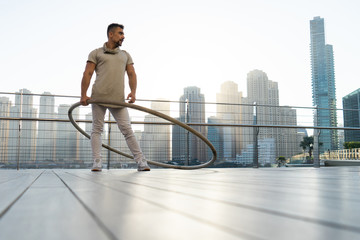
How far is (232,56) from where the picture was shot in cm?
2791

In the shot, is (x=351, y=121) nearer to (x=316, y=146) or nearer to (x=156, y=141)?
(x=316, y=146)

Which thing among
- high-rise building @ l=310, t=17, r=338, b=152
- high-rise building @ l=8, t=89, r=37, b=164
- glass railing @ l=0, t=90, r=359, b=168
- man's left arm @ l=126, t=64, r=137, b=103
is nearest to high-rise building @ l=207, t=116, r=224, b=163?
glass railing @ l=0, t=90, r=359, b=168

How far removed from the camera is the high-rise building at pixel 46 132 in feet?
14.7

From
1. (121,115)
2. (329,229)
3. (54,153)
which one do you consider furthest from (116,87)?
(329,229)

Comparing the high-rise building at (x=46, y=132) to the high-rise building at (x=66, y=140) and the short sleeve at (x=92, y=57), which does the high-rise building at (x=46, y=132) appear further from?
the short sleeve at (x=92, y=57)

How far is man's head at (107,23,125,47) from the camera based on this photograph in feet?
9.79

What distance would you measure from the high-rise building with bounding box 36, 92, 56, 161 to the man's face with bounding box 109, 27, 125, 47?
2.24m

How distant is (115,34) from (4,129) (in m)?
2.61

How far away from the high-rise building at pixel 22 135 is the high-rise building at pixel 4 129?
0.14 feet

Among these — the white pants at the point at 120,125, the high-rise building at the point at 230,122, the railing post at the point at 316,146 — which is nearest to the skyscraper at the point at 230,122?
the high-rise building at the point at 230,122

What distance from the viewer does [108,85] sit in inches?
116

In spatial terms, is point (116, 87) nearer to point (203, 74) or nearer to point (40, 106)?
point (40, 106)

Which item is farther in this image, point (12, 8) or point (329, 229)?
point (12, 8)

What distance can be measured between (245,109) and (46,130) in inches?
130
